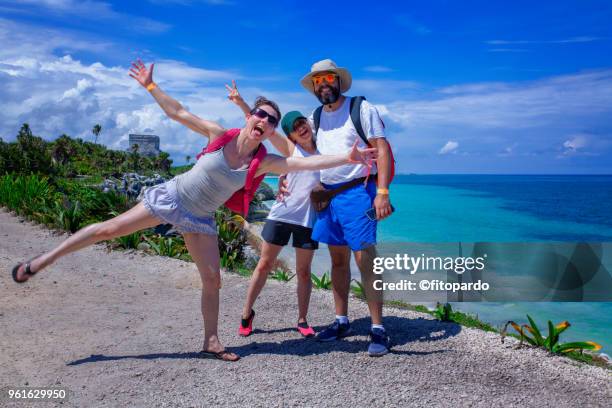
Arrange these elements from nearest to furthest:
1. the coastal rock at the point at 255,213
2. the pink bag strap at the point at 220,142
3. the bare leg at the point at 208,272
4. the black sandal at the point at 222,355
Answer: the pink bag strap at the point at 220,142, the bare leg at the point at 208,272, the black sandal at the point at 222,355, the coastal rock at the point at 255,213

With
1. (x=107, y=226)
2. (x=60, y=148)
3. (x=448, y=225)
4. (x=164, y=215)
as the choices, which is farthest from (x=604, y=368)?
(x=60, y=148)

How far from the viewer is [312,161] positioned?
166 inches

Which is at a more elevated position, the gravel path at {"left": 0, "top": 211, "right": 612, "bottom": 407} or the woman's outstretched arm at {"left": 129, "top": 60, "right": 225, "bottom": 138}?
the woman's outstretched arm at {"left": 129, "top": 60, "right": 225, "bottom": 138}

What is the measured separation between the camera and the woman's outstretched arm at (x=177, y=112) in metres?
4.24

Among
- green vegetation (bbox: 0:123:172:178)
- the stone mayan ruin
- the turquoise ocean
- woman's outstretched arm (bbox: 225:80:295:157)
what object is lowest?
the turquoise ocean

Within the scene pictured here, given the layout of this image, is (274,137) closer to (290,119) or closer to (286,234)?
(290,119)

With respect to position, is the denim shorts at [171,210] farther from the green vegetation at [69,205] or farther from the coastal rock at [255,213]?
the coastal rock at [255,213]

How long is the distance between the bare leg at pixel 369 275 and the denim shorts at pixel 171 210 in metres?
1.27

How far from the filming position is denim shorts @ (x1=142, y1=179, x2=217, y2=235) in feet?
13.7

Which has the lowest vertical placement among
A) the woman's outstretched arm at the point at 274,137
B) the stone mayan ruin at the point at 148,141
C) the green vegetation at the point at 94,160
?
the woman's outstretched arm at the point at 274,137

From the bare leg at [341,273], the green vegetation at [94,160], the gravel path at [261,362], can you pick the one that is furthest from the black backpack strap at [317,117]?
the green vegetation at [94,160]

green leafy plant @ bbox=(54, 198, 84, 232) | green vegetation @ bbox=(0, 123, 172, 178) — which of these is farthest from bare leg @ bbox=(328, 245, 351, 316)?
green vegetation @ bbox=(0, 123, 172, 178)

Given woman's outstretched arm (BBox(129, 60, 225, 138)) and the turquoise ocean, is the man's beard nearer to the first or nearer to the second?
woman's outstretched arm (BBox(129, 60, 225, 138))

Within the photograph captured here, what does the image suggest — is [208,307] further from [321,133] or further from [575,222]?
[575,222]
